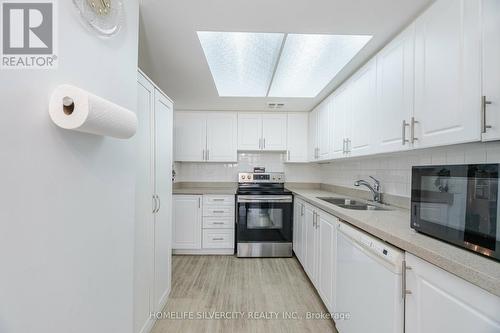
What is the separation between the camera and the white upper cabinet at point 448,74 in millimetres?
1021

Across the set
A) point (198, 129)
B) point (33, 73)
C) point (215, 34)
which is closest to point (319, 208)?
point (215, 34)

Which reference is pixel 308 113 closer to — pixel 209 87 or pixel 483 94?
pixel 209 87

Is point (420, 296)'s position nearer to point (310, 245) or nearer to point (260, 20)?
point (310, 245)

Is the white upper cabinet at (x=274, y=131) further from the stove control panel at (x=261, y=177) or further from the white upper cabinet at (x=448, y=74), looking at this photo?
the white upper cabinet at (x=448, y=74)

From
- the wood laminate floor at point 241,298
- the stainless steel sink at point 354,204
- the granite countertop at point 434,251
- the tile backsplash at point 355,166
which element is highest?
the tile backsplash at point 355,166

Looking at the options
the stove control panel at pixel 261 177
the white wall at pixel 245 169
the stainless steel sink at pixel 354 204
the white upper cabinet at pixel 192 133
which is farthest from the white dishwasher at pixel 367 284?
the white upper cabinet at pixel 192 133

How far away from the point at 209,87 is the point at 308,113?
178 centimetres

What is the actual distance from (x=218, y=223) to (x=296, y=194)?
1192 mm

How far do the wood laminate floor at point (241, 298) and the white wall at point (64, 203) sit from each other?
2.90 ft

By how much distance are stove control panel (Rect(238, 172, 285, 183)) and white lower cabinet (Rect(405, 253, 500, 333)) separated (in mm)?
2892

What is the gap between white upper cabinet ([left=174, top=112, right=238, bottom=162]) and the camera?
12.1ft

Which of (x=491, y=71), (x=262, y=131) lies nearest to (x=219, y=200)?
(x=262, y=131)

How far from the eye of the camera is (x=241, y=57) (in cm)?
194

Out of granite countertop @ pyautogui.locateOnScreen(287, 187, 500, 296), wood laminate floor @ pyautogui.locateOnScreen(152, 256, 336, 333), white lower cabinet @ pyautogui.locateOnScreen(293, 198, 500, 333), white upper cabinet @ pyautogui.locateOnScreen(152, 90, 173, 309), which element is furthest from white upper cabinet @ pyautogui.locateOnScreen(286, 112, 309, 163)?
granite countertop @ pyautogui.locateOnScreen(287, 187, 500, 296)
